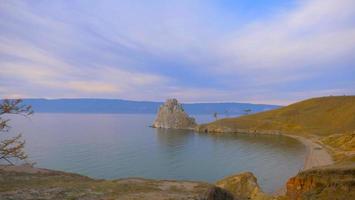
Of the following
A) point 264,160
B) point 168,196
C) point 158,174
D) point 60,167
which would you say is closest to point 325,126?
point 264,160

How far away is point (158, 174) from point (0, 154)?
6225cm

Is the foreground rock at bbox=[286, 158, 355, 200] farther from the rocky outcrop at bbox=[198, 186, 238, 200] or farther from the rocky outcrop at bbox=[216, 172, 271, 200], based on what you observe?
the rocky outcrop at bbox=[216, 172, 271, 200]

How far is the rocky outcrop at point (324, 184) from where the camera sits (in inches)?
352

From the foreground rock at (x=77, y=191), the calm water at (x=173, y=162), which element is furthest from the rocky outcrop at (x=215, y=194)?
the calm water at (x=173, y=162)

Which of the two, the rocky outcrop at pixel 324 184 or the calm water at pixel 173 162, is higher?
the rocky outcrop at pixel 324 184

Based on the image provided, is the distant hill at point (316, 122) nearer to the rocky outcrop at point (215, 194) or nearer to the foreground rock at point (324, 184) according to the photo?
the rocky outcrop at point (215, 194)

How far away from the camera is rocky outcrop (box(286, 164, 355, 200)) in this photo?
8953mm

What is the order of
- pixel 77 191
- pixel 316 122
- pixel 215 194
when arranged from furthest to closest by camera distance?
pixel 316 122 → pixel 77 191 → pixel 215 194

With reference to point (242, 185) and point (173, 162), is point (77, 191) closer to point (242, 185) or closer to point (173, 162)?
point (242, 185)

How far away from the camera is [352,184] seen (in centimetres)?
900

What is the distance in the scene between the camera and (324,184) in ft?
31.4

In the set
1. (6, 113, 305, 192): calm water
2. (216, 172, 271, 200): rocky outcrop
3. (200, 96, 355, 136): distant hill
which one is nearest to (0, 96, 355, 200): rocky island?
(216, 172, 271, 200): rocky outcrop

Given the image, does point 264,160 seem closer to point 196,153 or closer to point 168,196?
point 196,153

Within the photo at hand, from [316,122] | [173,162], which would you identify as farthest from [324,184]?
[316,122]
